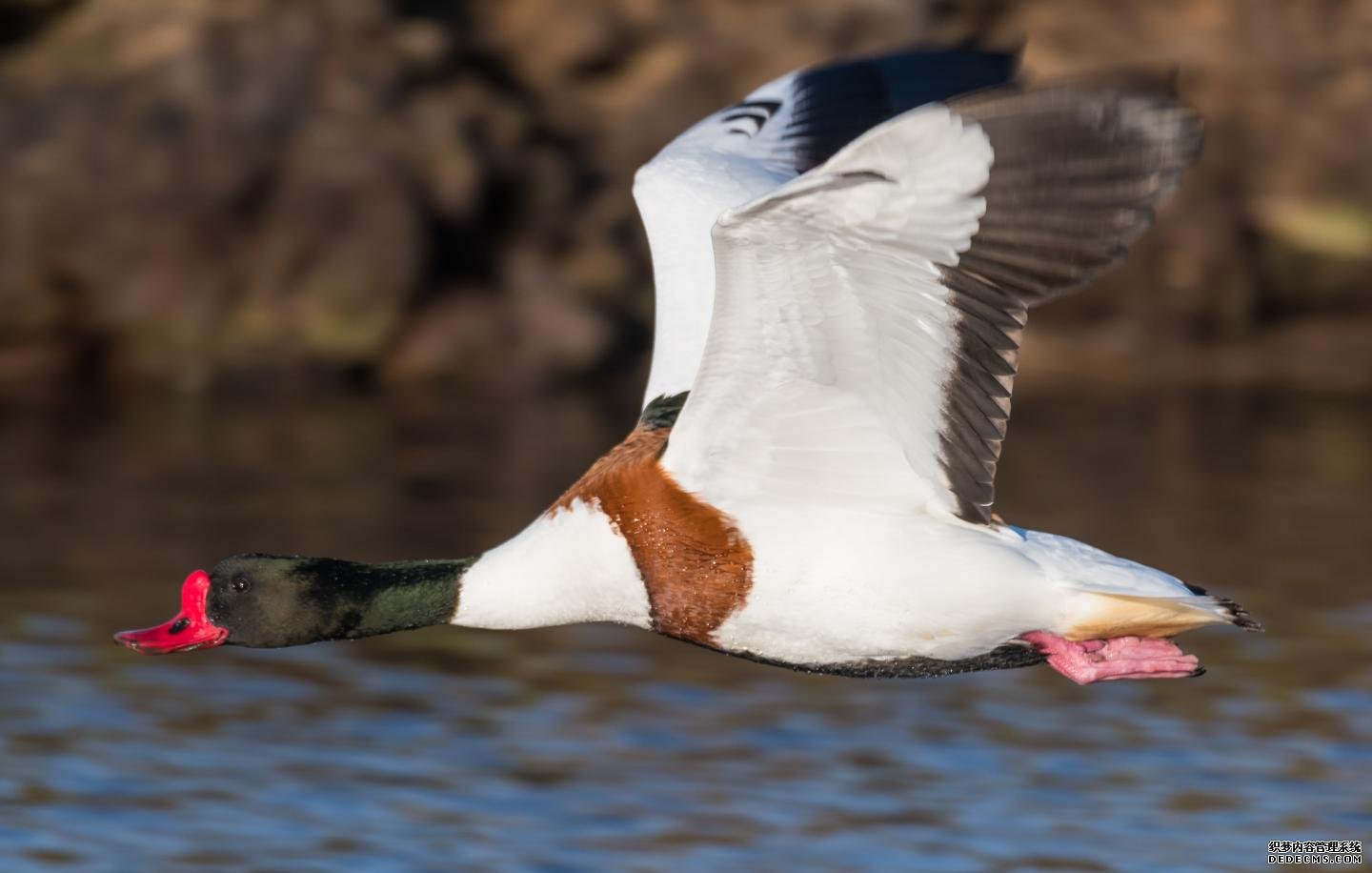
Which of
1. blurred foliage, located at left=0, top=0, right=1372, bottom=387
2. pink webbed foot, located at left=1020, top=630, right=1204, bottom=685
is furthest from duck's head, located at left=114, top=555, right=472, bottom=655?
blurred foliage, located at left=0, top=0, right=1372, bottom=387

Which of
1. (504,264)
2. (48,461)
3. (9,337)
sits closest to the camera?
(48,461)

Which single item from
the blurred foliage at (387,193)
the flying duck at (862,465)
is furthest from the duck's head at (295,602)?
the blurred foliage at (387,193)

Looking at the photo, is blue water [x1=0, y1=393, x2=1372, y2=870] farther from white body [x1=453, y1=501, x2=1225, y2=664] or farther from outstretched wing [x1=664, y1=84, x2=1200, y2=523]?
outstretched wing [x1=664, y1=84, x2=1200, y2=523]

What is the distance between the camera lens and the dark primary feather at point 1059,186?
4.99 m

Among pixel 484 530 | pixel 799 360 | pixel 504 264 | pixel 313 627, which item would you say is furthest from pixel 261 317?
pixel 799 360

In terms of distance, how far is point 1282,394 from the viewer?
761 inches

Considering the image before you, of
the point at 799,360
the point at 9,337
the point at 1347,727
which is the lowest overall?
the point at 1347,727

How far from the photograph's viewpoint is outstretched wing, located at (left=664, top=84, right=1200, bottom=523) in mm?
5094

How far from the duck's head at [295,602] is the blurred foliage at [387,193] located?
440 inches

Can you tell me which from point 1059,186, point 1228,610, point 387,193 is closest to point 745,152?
point 1228,610

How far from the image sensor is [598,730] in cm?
930

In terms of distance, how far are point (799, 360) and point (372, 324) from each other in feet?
41.0

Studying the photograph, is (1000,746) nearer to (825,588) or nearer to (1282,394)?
(825,588)

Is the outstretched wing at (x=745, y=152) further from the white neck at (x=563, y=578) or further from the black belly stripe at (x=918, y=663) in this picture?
the black belly stripe at (x=918, y=663)
